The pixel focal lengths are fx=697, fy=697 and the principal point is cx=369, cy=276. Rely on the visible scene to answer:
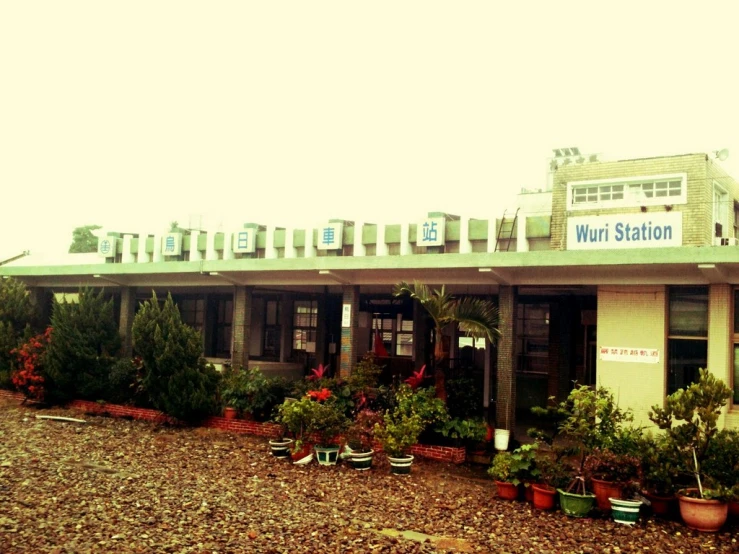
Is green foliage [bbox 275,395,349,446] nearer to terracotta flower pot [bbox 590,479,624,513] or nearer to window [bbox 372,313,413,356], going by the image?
terracotta flower pot [bbox 590,479,624,513]

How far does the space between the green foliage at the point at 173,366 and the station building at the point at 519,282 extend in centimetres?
167

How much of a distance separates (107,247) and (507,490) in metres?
22.0

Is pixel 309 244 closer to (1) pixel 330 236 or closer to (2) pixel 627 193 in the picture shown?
(1) pixel 330 236

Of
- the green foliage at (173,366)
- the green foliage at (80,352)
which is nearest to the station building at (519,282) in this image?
the green foliage at (80,352)

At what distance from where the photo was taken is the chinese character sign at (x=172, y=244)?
26.2 meters

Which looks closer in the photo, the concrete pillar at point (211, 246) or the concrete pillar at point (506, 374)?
the concrete pillar at point (506, 374)

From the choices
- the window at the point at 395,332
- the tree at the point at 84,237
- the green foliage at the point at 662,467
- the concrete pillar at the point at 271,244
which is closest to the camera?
the green foliage at the point at 662,467

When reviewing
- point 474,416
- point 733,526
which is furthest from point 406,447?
point 733,526

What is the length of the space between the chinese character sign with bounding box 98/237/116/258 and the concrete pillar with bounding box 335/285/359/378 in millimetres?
15491

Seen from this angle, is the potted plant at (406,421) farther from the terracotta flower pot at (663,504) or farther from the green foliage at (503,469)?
the terracotta flower pot at (663,504)

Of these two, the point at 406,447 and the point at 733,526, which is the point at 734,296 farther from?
the point at 406,447

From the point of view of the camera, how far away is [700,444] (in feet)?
29.2

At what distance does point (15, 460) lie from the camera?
11.8 m

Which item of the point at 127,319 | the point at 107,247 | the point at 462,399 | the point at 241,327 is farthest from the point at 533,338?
the point at 107,247
